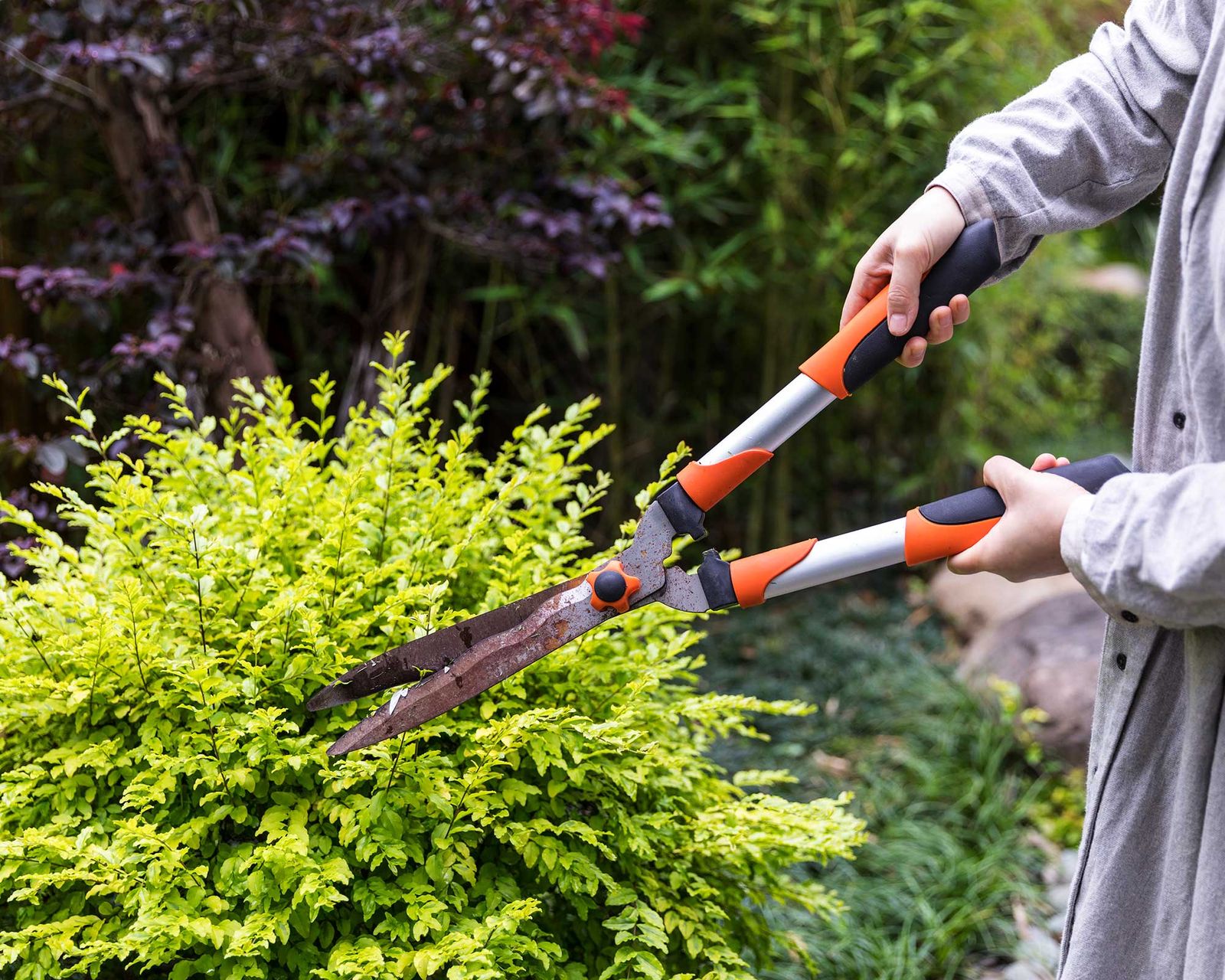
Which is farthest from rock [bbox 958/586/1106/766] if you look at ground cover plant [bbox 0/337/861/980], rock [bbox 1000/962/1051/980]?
ground cover plant [bbox 0/337/861/980]

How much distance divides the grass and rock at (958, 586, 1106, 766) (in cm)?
12

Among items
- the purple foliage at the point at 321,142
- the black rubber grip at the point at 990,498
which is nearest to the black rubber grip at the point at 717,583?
the black rubber grip at the point at 990,498

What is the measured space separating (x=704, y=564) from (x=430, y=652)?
0.37m

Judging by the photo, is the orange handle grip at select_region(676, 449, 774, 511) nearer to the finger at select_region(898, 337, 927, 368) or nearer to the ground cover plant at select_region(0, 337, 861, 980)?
the finger at select_region(898, 337, 927, 368)

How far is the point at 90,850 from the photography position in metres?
1.26

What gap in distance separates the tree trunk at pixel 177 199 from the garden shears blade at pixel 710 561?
5.20 feet

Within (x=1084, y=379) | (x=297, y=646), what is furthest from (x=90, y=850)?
(x=1084, y=379)

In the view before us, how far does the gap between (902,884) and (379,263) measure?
234 centimetres

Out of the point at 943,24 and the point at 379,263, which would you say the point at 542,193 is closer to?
Answer: the point at 379,263

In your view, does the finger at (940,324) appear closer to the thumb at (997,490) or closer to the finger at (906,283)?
the finger at (906,283)

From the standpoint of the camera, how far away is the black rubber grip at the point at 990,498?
1.05m

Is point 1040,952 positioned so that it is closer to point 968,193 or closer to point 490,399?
point 968,193

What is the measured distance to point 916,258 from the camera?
1.16 m

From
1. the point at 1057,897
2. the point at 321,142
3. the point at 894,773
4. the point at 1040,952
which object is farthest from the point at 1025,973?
the point at 321,142
